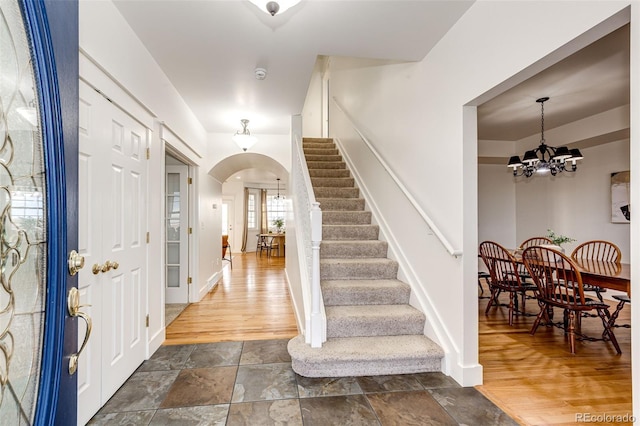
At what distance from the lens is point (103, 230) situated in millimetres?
1879

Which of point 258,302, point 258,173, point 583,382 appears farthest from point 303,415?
point 258,173

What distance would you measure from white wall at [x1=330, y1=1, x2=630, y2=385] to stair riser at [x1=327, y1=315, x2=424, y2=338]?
268 millimetres

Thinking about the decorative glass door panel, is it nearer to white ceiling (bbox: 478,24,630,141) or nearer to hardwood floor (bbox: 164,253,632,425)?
hardwood floor (bbox: 164,253,632,425)

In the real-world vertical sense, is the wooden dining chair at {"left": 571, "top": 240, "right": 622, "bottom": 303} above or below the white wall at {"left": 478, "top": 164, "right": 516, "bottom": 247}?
below

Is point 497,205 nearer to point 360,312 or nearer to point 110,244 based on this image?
point 360,312

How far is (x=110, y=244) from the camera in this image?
196 centimetres

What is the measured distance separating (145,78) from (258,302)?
9.97 feet

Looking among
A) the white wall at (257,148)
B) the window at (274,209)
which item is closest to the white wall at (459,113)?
the white wall at (257,148)

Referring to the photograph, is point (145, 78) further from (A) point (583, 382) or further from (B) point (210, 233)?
(A) point (583, 382)

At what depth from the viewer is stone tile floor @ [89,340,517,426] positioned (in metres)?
1.77

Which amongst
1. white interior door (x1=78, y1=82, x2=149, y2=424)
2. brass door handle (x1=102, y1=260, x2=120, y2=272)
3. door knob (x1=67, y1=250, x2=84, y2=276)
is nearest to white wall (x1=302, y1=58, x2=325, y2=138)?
Answer: white interior door (x1=78, y1=82, x2=149, y2=424)

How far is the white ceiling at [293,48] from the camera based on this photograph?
2.00 m

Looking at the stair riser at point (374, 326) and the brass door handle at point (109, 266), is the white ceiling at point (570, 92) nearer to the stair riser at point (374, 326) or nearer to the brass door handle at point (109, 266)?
the stair riser at point (374, 326)

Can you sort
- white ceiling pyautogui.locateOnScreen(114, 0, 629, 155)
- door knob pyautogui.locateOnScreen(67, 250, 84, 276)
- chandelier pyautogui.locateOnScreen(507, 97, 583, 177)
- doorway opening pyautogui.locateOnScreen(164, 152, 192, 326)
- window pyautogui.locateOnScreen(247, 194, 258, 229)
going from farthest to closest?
window pyautogui.locateOnScreen(247, 194, 258, 229) → doorway opening pyautogui.locateOnScreen(164, 152, 192, 326) → chandelier pyautogui.locateOnScreen(507, 97, 583, 177) → white ceiling pyautogui.locateOnScreen(114, 0, 629, 155) → door knob pyautogui.locateOnScreen(67, 250, 84, 276)
